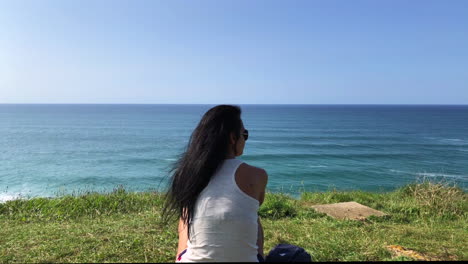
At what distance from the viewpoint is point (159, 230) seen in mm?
4996

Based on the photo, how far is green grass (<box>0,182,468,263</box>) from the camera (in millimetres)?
4012

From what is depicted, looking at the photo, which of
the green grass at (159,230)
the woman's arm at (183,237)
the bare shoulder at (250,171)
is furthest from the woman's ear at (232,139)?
the green grass at (159,230)

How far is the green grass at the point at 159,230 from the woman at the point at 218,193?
191 centimetres

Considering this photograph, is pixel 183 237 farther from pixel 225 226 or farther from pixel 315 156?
pixel 315 156

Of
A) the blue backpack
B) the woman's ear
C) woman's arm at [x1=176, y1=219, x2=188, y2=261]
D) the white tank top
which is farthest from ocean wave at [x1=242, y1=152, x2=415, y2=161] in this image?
the white tank top

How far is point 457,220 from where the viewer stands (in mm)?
6902

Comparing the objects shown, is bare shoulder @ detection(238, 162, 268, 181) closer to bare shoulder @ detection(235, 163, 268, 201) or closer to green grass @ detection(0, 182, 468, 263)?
bare shoulder @ detection(235, 163, 268, 201)

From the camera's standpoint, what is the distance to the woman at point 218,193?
197 centimetres

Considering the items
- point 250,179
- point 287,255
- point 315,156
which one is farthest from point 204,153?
point 315,156

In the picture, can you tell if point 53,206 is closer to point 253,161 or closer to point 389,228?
point 389,228

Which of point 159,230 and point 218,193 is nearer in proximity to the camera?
point 218,193

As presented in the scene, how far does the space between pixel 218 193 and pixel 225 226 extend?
8.0 inches

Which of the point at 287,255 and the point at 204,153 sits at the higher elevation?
the point at 204,153

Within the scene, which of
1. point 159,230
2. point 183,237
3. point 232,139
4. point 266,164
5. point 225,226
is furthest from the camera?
point 266,164
